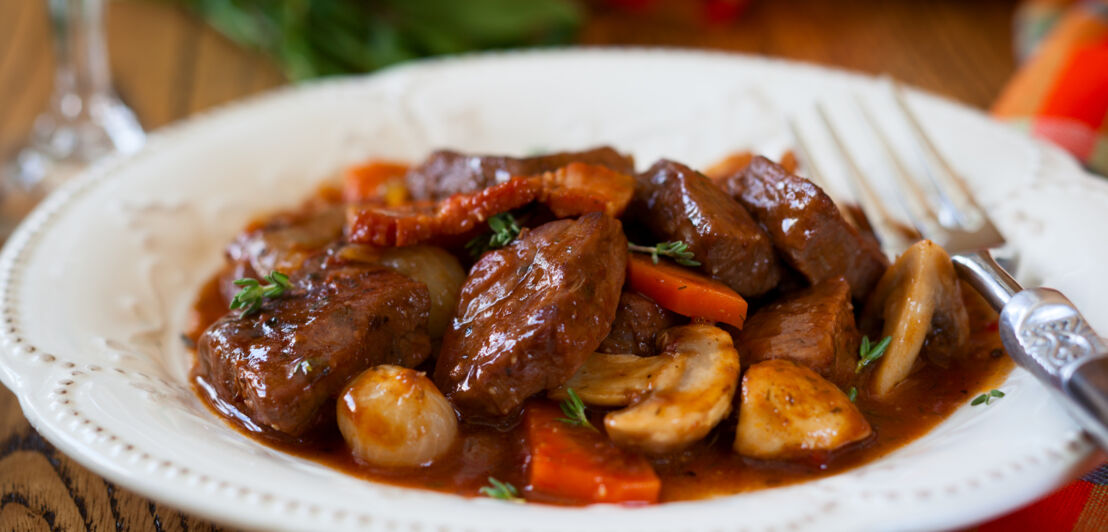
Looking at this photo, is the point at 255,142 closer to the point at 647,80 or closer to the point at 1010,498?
the point at 647,80

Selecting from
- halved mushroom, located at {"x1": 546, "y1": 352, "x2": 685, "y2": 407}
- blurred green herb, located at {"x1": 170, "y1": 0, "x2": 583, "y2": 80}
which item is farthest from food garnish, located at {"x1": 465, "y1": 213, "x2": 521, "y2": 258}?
blurred green herb, located at {"x1": 170, "y1": 0, "x2": 583, "y2": 80}

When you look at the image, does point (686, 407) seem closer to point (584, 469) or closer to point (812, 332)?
point (584, 469)

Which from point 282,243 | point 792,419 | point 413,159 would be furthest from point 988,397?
point 413,159

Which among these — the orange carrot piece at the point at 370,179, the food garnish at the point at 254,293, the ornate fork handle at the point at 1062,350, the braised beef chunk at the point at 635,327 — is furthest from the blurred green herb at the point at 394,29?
the ornate fork handle at the point at 1062,350

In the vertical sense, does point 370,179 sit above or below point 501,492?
below

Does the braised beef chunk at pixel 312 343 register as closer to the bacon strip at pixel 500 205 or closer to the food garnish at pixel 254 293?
the food garnish at pixel 254 293

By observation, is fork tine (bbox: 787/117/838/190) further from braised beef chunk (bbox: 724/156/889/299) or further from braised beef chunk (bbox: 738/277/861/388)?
braised beef chunk (bbox: 738/277/861/388)

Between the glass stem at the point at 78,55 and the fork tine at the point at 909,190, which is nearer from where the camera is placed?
the fork tine at the point at 909,190

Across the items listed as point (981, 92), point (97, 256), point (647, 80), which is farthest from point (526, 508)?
point (981, 92)
